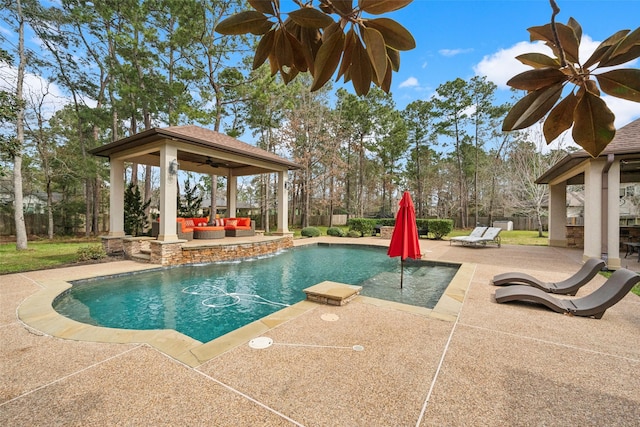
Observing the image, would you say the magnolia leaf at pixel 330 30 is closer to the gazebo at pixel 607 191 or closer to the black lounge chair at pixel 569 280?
the black lounge chair at pixel 569 280

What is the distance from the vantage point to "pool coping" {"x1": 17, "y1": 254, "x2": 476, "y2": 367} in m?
3.20

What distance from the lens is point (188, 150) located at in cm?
980

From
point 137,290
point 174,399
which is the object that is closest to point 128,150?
point 137,290

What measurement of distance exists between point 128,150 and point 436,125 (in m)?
27.1

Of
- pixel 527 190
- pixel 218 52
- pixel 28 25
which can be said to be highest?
pixel 218 52

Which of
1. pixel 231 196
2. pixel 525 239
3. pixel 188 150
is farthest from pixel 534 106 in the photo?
pixel 525 239

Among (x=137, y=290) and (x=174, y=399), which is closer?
(x=174, y=399)

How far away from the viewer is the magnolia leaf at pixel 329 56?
3.18 feet

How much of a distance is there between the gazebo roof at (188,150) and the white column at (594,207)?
1111 centimetres

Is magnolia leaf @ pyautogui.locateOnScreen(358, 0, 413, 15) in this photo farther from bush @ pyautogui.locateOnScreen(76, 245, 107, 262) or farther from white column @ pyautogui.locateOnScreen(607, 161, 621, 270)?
bush @ pyautogui.locateOnScreen(76, 245, 107, 262)

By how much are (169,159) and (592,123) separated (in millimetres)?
10276

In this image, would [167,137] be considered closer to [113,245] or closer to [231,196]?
[113,245]

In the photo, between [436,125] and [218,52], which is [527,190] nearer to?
[436,125]

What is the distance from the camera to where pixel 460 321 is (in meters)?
4.12
